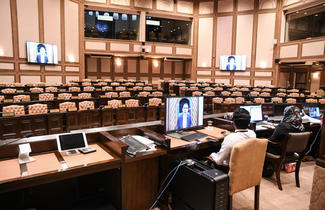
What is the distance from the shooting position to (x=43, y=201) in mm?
2051

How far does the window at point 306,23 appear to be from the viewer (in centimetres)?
1129

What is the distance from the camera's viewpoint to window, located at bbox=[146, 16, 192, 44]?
47.0ft

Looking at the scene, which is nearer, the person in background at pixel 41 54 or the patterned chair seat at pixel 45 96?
the patterned chair seat at pixel 45 96

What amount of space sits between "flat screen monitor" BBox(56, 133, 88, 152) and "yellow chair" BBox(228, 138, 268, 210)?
134 cm

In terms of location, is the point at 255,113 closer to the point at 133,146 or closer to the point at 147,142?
the point at 147,142

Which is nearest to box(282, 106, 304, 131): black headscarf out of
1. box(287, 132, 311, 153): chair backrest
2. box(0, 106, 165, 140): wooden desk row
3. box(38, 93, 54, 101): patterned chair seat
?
box(287, 132, 311, 153): chair backrest

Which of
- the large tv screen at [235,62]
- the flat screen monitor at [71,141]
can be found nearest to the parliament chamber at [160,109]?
the flat screen monitor at [71,141]

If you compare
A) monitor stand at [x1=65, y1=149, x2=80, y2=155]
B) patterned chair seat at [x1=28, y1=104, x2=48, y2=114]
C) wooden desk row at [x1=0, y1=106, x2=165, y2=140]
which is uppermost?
patterned chair seat at [x1=28, y1=104, x2=48, y2=114]

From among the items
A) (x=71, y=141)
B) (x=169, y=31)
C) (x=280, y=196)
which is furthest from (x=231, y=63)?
(x=71, y=141)

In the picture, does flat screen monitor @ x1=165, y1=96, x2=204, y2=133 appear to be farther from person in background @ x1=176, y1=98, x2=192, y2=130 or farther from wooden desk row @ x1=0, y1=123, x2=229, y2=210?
wooden desk row @ x1=0, y1=123, x2=229, y2=210

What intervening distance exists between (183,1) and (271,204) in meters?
14.5

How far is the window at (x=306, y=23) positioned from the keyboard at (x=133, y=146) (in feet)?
42.7

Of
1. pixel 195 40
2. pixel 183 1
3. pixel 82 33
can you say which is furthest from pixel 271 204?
pixel 183 1

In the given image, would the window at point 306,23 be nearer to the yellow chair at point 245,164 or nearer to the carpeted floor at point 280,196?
the carpeted floor at point 280,196
